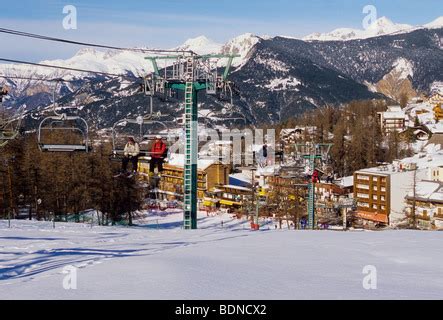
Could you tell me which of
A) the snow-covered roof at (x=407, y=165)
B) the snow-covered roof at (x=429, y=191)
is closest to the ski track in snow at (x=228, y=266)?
the snow-covered roof at (x=429, y=191)

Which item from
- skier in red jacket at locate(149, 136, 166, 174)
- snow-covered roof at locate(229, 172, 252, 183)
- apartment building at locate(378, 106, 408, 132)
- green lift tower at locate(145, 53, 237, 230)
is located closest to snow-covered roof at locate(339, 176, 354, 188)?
snow-covered roof at locate(229, 172, 252, 183)

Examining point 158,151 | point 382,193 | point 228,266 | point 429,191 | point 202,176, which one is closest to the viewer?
point 228,266

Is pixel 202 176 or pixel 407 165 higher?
pixel 407 165

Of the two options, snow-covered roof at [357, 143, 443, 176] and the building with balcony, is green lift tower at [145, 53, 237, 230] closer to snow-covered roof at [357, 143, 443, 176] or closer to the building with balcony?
the building with balcony

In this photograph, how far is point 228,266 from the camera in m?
8.25

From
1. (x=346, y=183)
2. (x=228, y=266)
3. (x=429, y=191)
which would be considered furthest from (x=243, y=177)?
(x=228, y=266)

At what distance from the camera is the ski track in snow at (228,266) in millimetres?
6559

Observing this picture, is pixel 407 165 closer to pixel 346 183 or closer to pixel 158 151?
pixel 346 183

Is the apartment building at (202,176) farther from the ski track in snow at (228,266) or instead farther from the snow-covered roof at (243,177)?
the ski track in snow at (228,266)

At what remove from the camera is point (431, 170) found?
58.7 m

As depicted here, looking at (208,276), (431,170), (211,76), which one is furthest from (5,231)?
(431,170)

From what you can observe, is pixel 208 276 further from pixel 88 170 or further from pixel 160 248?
pixel 88 170

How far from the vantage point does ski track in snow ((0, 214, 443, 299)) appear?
258 inches
